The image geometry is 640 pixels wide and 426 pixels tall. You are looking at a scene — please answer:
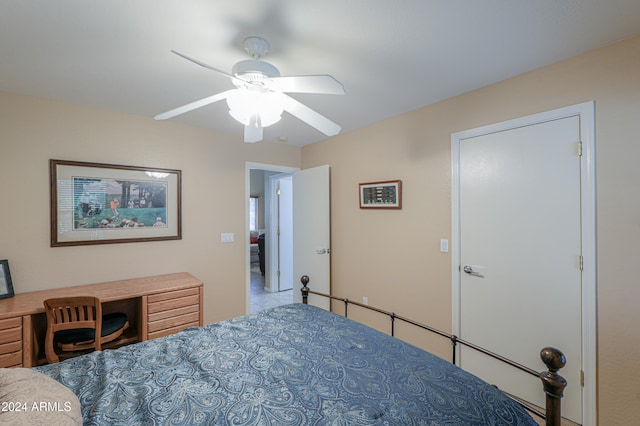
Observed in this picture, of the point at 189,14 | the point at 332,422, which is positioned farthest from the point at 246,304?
the point at 189,14

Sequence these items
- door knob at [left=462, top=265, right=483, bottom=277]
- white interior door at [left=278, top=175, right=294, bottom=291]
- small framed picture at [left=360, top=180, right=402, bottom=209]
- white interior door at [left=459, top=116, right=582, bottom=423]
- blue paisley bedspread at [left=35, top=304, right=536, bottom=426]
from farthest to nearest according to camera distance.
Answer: white interior door at [left=278, top=175, right=294, bottom=291]
small framed picture at [left=360, top=180, right=402, bottom=209]
door knob at [left=462, top=265, right=483, bottom=277]
white interior door at [left=459, top=116, right=582, bottom=423]
blue paisley bedspread at [left=35, top=304, right=536, bottom=426]

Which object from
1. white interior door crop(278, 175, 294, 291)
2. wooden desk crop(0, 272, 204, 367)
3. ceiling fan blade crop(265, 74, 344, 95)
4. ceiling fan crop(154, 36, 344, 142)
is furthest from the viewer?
white interior door crop(278, 175, 294, 291)

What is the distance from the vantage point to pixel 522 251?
205 cm

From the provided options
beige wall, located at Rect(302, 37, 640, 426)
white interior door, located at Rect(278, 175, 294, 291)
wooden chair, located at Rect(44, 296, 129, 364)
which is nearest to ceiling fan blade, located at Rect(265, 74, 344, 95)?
beige wall, located at Rect(302, 37, 640, 426)

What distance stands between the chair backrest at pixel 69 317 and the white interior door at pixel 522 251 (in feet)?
9.54

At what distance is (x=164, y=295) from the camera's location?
2.50 metres

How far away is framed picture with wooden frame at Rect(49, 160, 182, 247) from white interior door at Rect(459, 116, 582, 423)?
295cm

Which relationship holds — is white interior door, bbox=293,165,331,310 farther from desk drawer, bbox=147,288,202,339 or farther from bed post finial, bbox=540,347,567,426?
bed post finial, bbox=540,347,567,426

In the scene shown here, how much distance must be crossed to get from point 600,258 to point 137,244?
379 centimetres

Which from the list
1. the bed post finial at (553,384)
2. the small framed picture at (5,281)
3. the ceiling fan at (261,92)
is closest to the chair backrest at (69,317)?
the small framed picture at (5,281)

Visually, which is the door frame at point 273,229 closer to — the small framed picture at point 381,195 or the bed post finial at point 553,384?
the small framed picture at point 381,195

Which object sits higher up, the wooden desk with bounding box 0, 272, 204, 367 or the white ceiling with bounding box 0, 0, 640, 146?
the white ceiling with bounding box 0, 0, 640, 146

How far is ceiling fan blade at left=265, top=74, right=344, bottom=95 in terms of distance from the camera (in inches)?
53.0

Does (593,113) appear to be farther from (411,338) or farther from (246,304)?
(246,304)
